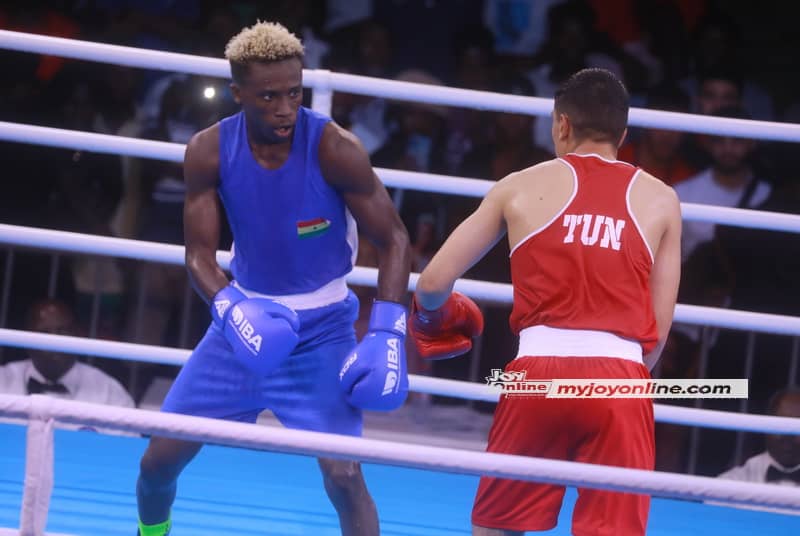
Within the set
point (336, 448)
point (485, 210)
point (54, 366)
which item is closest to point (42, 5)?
point (54, 366)

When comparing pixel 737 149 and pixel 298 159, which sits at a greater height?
pixel 737 149

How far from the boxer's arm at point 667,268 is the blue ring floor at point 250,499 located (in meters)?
1.19

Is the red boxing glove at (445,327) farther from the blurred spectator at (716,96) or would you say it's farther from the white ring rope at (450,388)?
the blurred spectator at (716,96)

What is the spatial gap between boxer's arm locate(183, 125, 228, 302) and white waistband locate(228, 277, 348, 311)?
0.10 meters

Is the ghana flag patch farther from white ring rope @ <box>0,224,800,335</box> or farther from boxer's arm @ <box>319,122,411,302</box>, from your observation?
white ring rope @ <box>0,224,800,335</box>

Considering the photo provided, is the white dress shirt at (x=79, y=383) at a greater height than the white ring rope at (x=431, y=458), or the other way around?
the white ring rope at (x=431, y=458)

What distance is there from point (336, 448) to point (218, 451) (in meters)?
2.32

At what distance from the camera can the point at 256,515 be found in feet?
10.6

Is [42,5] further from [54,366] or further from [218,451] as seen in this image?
[218,451]

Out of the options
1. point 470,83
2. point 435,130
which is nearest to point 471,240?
point 435,130

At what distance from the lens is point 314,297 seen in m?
2.61

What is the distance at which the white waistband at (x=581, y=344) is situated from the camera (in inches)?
85.7

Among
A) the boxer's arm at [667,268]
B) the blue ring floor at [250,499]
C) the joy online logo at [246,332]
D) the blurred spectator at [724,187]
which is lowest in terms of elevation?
the blue ring floor at [250,499]

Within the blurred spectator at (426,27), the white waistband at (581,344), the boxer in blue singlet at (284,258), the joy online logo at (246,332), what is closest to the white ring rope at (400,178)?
the boxer in blue singlet at (284,258)
